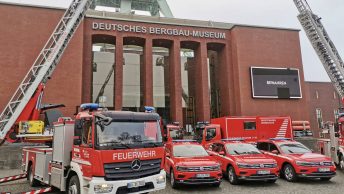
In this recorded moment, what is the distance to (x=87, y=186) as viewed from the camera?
24.8 feet

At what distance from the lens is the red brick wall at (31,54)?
23.5 meters

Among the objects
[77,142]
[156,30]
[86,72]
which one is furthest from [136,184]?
[156,30]

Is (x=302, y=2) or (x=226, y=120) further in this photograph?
(x=302, y=2)

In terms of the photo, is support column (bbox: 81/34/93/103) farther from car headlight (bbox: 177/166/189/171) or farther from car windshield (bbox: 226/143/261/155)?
car headlight (bbox: 177/166/189/171)

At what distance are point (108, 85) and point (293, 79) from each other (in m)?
19.8

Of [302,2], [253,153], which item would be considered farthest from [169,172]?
[302,2]

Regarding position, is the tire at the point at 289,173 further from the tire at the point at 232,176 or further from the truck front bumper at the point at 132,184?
the truck front bumper at the point at 132,184

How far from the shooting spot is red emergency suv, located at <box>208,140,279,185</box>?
10.8 meters

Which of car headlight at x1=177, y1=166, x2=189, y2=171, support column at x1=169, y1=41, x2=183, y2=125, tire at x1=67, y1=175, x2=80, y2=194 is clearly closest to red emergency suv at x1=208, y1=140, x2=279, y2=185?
car headlight at x1=177, y1=166, x2=189, y2=171

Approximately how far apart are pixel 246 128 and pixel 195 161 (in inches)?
384

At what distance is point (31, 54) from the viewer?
949 inches

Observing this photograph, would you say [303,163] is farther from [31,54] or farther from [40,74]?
[31,54]

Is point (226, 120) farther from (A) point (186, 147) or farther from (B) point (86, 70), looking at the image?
(B) point (86, 70)

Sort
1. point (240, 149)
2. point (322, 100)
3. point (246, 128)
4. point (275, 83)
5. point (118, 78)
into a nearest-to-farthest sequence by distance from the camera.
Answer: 1. point (240, 149)
2. point (246, 128)
3. point (118, 78)
4. point (275, 83)
5. point (322, 100)
